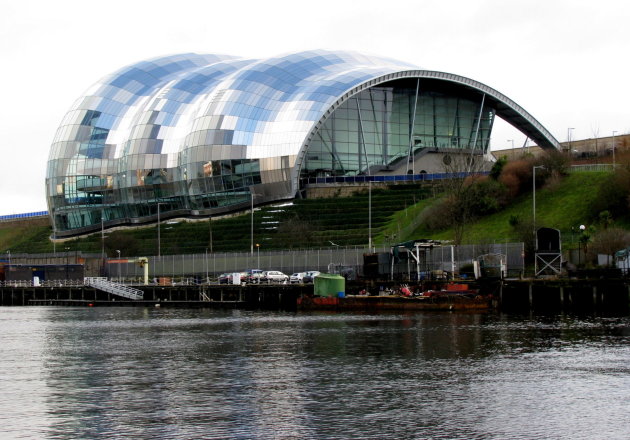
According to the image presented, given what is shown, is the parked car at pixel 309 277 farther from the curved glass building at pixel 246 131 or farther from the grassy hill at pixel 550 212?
the curved glass building at pixel 246 131

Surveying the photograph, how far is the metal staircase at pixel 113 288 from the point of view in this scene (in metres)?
104

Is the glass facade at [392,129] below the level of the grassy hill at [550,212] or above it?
above

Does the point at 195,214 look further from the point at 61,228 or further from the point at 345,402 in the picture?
the point at 345,402

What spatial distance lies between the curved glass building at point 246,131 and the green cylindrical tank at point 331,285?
144 feet

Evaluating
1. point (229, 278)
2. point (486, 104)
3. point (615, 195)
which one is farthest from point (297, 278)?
point (486, 104)

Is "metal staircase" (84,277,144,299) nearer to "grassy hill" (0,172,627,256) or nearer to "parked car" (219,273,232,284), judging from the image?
"parked car" (219,273,232,284)

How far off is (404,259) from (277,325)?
25309mm

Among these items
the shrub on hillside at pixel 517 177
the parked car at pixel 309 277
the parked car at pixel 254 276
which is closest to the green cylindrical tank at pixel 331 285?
the parked car at pixel 309 277

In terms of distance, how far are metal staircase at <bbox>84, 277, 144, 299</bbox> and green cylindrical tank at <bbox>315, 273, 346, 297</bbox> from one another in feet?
78.3

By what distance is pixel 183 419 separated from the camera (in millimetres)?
35500

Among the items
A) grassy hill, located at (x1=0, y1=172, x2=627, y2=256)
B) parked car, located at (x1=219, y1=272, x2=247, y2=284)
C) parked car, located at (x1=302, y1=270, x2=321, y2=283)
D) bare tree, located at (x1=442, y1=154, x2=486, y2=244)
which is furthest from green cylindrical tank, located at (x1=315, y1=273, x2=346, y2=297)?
grassy hill, located at (x1=0, y1=172, x2=627, y2=256)

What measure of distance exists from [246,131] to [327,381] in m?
91.1

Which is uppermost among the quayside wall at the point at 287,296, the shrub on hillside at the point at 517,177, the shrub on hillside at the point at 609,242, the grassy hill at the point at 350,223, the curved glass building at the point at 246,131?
the curved glass building at the point at 246,131

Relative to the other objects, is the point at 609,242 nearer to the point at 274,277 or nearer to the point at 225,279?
the point at 274,277
